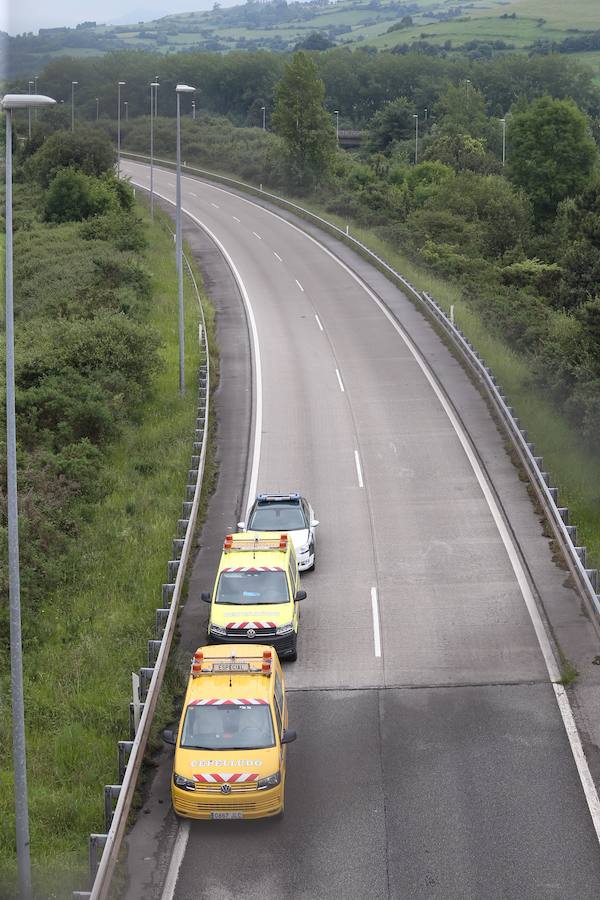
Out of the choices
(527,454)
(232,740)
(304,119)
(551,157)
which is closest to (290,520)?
(527,454)

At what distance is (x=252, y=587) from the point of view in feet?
67.7

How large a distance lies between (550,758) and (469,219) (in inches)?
2500

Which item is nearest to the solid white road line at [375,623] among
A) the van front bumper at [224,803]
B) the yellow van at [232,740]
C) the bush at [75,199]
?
the yellow van at [232,740]

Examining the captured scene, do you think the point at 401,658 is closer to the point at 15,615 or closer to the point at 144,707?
the point at 144,707

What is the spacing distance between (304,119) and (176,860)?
262ft

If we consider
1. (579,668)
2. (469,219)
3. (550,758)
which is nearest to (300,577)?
(579,668)

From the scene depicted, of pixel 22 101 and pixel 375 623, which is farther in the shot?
pixel 375 623

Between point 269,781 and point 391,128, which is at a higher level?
point 391,128

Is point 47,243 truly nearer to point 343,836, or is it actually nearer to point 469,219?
point 469,219

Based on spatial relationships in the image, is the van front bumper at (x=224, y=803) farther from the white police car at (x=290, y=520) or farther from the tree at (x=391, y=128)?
the tree at (x=391, y=128)

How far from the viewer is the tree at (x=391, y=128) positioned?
12850 cm

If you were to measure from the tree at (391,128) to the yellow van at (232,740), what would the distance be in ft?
382

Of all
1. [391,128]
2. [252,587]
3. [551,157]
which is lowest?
[252,587]

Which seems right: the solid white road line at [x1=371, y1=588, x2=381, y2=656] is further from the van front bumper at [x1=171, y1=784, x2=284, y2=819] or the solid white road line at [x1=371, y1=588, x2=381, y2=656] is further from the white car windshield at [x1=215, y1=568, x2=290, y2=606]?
the van front bumper at [x1=171, y1=784, x2=284, y2=819]
